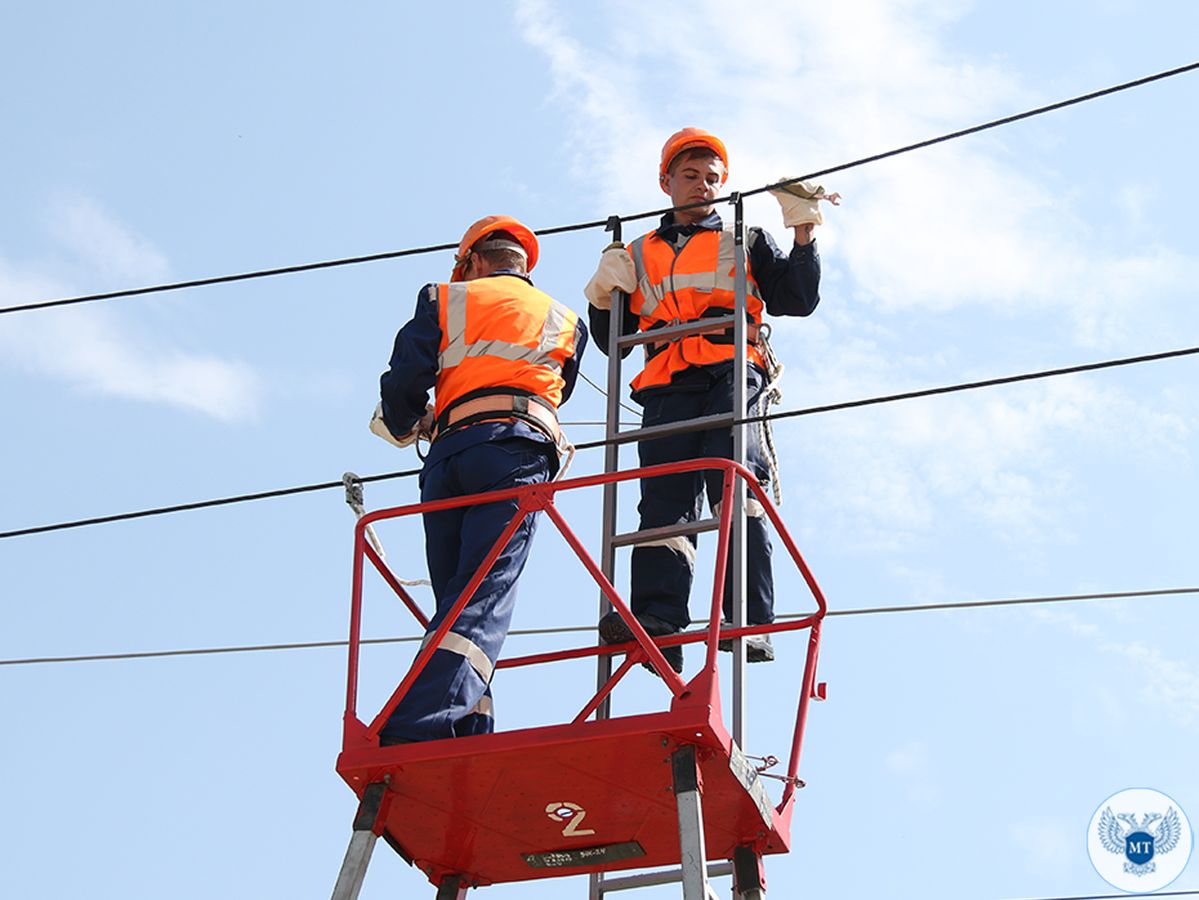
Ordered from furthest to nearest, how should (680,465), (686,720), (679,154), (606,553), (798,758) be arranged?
(679,154) < (606,553) < (798,758) < (680,465) < (686,720)

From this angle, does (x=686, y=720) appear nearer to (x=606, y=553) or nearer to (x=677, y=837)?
(x=677, y=837)

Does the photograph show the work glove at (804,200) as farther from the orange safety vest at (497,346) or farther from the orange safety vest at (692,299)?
the orange safety vest at (497,346)

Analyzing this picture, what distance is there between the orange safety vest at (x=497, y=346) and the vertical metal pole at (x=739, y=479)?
0.73m

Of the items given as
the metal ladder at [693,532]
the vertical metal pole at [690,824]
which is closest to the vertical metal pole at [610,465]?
the metal ladder at [693,532]

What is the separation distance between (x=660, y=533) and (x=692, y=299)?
1181mm

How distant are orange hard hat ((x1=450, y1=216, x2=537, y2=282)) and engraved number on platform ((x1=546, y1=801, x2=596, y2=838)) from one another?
2436mm

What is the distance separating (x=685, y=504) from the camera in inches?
316

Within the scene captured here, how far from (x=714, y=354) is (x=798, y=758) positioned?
1899mm

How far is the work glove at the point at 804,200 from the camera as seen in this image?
26.1 feet

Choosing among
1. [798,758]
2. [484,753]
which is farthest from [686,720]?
[798,758]

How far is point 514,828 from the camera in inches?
273

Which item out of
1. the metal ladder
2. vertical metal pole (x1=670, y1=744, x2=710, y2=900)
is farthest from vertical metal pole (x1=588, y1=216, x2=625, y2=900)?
vertical metal pole (x1=670, y1=744, x2=710, y2=900)

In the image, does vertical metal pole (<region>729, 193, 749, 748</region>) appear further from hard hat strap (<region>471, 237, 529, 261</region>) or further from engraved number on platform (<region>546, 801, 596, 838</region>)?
hard hat strap (<region>471, 237, 529, 261</region>)

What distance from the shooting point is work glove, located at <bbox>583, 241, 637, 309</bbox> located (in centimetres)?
847
